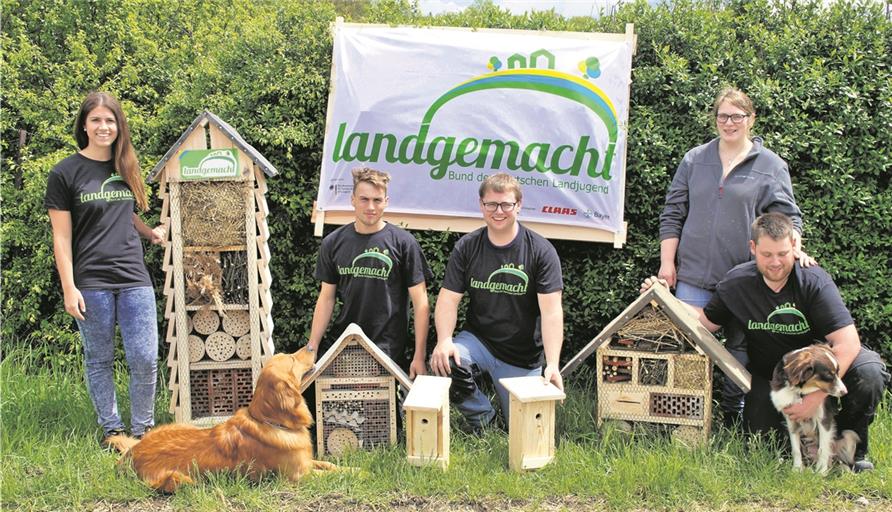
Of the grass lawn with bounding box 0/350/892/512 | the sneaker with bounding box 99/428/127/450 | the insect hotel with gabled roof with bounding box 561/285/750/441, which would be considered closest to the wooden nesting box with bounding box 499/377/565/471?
the grass lawn with bounding box 0/350/892/512

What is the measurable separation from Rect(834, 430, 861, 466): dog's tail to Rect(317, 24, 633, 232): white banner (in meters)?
2.01

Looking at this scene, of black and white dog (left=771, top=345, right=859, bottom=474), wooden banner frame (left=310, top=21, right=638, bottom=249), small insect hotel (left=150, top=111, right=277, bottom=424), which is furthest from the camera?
wooden banner frame (left=310, top=21, right=638, bottom=249)

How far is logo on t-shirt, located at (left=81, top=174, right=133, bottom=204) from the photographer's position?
13.9ft

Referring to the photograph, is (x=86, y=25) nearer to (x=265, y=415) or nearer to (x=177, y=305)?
(x=177, y=305)

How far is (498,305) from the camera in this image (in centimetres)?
455

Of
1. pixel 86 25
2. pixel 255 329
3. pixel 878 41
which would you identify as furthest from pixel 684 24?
pixel 86 25

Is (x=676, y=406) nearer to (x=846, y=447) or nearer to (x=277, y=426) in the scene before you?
(x=846, y=447)

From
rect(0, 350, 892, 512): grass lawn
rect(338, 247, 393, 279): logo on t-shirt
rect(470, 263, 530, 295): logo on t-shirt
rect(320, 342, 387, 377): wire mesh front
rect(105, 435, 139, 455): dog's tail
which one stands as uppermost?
rect(338, 247, 393, 279): logo on t-shirt

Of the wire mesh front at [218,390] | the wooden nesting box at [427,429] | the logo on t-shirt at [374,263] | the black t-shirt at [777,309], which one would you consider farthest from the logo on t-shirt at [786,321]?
the wire mesh front at [218,390]

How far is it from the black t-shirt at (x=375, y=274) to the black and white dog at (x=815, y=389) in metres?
2.15

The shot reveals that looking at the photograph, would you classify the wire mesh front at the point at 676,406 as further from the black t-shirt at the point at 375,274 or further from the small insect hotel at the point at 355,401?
the black t-shirt at the point at 375,274

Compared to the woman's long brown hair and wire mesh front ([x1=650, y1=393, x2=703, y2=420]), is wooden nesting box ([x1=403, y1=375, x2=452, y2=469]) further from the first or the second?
the woman's long brown hair

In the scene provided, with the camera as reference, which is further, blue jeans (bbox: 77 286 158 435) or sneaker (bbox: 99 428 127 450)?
sneaker (bbox: 99 428 127 450)

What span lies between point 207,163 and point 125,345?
4.05 feet
